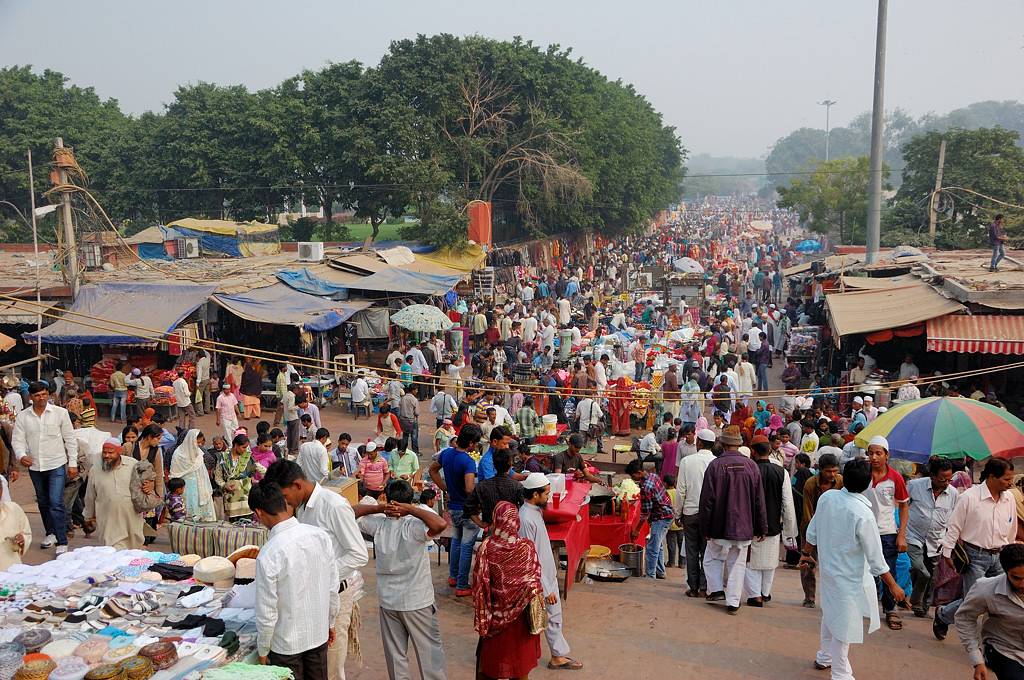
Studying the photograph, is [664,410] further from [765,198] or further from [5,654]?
[765,198]

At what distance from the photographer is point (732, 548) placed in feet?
20.2

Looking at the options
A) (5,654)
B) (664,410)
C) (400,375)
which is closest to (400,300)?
(400,375)

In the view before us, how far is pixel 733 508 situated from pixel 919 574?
4.92 feet

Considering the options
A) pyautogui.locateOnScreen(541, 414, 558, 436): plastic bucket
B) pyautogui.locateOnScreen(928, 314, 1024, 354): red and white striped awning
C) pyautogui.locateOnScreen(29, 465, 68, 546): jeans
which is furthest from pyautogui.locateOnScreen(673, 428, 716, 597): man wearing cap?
pyautogui.locateOnScreen(928, 314, 1024, 354): red and white striped awning

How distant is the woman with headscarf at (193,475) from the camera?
26.5 feet

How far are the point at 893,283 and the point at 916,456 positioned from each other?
35.4 ft

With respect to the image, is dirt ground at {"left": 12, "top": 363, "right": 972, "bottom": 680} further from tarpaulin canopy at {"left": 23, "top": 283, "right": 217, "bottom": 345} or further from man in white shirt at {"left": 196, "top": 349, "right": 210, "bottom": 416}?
tarpaulin canopy at {"left": 23, "top": 283, "right": 217, "bottom": 345}

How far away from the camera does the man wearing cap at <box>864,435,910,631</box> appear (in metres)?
5.96

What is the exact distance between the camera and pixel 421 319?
18016mm

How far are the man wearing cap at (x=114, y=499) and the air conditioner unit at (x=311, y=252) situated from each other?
14937 millimetres

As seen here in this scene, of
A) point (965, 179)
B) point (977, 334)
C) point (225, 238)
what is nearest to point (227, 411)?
point (977, 334)

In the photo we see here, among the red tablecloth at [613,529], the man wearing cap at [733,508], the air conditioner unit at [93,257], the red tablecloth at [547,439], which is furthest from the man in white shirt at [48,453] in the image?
the air conditioner unit at [93,257]

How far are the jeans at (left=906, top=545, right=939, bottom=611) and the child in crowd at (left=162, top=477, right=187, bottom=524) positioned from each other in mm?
6093

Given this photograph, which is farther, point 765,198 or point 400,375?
point 765,198
